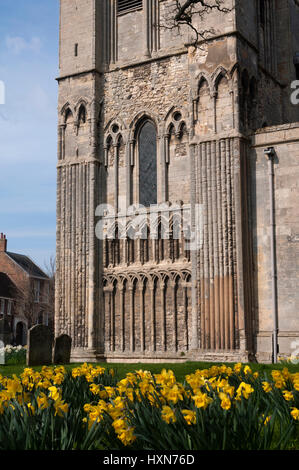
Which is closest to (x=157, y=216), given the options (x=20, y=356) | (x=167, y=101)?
(x=167, y=101)

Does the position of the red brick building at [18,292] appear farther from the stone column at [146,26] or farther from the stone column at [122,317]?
the stone column at [146,26]

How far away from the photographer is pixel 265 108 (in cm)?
2031

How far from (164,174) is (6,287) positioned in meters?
33.8

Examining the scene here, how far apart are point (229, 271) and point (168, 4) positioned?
9.36 m

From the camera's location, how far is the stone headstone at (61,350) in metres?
17.9

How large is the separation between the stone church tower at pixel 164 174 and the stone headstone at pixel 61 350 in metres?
1.53

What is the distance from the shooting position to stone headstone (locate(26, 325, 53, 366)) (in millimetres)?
16922

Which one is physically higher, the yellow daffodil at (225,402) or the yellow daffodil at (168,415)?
the yellow daffodil at (225,402)

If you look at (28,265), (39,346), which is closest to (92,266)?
(39,346)

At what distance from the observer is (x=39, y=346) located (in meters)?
17.2

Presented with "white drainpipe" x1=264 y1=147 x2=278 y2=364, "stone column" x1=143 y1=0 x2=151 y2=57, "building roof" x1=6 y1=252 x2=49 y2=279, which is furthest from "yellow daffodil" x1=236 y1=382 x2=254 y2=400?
"building roof" x1=6 y1=252 x2=49 y2=279

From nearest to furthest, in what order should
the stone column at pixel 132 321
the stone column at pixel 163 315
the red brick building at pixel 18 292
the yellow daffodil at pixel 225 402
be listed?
the yellow daffodil at pixel 225 402 < the stone column at pixel 163 315 < the stone column at pixel 132 321 < the red brick building at pixel 18 292

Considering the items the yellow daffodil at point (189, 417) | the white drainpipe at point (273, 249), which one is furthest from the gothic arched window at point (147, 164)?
the yellow daffodil at point (189, 417)

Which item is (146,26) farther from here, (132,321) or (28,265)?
(28,265)
